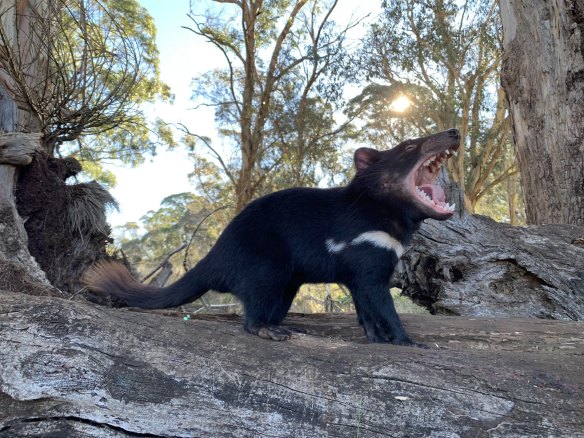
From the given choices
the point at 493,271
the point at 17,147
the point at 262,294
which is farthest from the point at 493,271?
the point at 17,147

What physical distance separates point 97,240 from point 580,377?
4.67 meters

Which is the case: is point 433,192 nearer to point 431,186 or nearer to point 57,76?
point 431,186

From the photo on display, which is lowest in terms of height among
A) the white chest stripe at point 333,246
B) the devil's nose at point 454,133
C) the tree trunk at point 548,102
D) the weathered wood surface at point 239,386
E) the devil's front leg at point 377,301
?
the weathered wood surface at point 239,386

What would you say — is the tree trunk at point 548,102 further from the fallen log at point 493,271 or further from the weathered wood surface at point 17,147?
the weathered wood surface at point 17,147

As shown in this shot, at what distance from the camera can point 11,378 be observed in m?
2.32

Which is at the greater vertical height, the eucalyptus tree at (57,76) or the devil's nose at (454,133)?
the eucalyptus tree at (57,76)

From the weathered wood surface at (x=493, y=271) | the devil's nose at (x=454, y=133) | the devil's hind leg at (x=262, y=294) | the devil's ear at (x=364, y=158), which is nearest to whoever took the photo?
the devil's hind leg at (x=262, y=294)

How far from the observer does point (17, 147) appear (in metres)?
5.00

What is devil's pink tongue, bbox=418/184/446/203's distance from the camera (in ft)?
12.1

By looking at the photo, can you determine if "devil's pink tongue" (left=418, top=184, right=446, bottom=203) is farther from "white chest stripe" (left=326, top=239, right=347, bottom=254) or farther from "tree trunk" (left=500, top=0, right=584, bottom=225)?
"tree trunk" (left=500, top=0, right=584, bottom=225)

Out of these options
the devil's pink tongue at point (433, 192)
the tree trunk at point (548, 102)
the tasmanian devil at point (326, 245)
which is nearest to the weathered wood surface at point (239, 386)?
the tasmanian devil at point (326, 245)

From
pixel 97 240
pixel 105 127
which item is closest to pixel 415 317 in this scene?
pixel 97 240

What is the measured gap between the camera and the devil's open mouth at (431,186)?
3562 mm

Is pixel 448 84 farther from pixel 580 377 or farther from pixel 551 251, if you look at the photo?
pixel 580 377
